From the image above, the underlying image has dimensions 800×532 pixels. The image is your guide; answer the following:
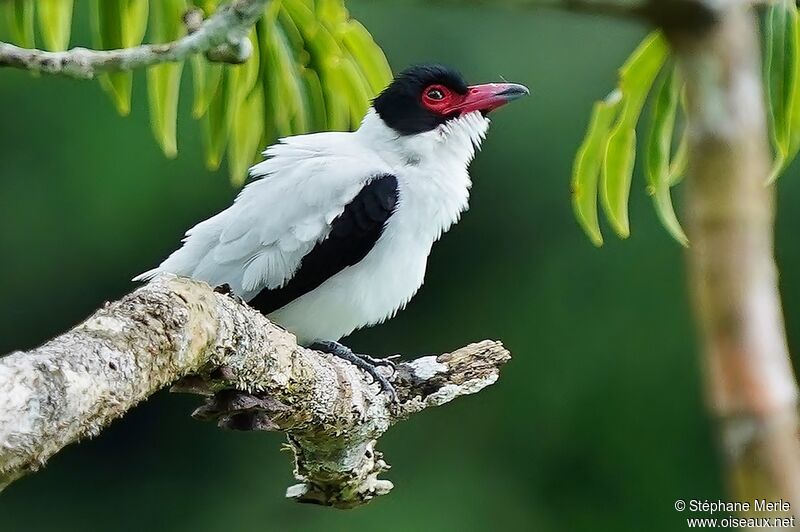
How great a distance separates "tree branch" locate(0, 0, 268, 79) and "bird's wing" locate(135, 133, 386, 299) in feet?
2.85

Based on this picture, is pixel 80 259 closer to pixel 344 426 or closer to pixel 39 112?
pixel 39 112

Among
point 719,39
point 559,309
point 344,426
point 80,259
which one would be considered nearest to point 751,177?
point 719,39

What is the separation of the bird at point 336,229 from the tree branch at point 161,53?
2.75 feet

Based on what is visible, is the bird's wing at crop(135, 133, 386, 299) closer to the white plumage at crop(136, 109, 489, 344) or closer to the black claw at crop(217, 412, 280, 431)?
the white plumage at crop(136, 109, 489, 344)

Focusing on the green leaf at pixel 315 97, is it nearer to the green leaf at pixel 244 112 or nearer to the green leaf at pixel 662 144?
the green leaf at pixel 244 112

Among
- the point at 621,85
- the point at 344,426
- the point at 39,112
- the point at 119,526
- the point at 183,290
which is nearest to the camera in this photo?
the point at 183,290

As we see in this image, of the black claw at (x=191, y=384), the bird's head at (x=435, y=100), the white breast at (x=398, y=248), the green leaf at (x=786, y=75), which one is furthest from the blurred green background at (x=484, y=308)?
the black claw at (x=191, y=384)

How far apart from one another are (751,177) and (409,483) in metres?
8.27

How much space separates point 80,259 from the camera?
29.7ft

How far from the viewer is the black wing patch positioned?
112 inches

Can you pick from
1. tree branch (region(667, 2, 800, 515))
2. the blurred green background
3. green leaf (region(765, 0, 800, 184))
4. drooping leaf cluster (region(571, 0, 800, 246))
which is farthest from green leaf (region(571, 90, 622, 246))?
the blurred green background

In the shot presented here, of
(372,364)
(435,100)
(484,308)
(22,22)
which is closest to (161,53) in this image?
(22,22)

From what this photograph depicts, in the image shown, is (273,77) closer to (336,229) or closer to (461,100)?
(336,229)

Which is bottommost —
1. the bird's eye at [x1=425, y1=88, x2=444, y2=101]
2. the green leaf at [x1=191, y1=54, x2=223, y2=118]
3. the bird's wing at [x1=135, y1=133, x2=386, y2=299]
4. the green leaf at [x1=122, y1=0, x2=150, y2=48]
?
the bird's wing at [x1=135, y1=133, x2=386, y2=299]
